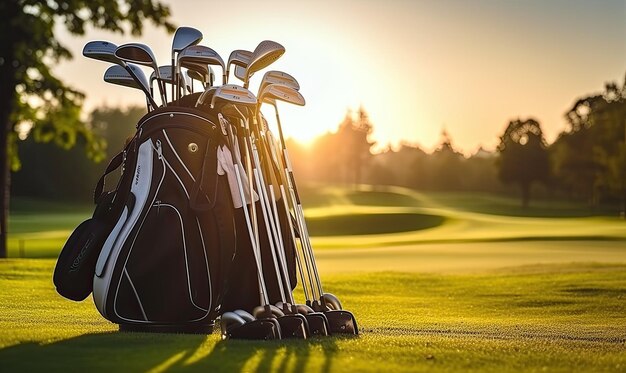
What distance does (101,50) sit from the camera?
22.5 ft

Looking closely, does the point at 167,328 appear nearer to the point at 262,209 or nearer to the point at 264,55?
the point at 262,209

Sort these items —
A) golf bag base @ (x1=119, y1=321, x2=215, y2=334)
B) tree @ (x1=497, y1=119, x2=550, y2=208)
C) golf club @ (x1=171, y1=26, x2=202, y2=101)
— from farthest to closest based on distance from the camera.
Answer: tree @ (x1=497, y1=119, x2=550, y2=208) < golf club @ (x1=171, y1=26, x2=202, y2=101) < golf bag base @ (x1=119, y1=321, x2=215, y2=334)

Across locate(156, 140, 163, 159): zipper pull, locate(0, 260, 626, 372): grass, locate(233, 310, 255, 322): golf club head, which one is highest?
locate(156, 140, 163, 159): zipper pull

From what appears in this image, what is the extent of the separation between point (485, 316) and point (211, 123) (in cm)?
490

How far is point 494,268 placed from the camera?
727 inches

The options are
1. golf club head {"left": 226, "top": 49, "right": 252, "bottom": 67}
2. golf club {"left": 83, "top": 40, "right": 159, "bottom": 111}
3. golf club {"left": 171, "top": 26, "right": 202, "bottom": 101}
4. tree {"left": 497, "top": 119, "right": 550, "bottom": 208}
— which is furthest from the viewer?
tree {"left": 497, "top": 119, "right": 550, "bottom": 208}

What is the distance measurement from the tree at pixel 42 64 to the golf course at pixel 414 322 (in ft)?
14.3

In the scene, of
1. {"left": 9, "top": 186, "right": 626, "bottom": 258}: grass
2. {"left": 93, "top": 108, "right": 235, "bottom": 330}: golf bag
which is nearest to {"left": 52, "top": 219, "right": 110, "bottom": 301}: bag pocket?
{"left": 93, "top": 108, "right": 235, "bottom": 330}: golf bag

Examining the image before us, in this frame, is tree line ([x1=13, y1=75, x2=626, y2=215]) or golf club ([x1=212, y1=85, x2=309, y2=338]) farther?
tree line ([x1=13, y1=75, x2=626, y2=215])

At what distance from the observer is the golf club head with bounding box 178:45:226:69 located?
6.45m

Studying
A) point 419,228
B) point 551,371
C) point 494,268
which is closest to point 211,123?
point 551,371

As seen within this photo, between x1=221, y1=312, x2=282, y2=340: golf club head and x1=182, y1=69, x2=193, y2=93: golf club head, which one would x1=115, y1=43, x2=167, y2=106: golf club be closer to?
x1=182, y1=69, x2=193, y2=93: golf club head

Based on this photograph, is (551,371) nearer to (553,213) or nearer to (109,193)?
(109,193)

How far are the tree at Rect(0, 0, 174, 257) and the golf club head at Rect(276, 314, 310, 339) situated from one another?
13.6 m
